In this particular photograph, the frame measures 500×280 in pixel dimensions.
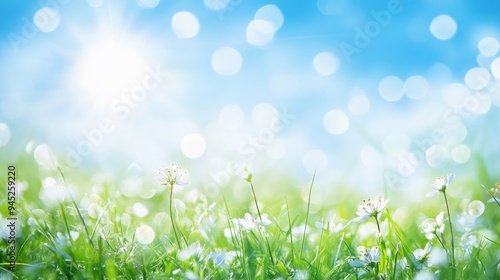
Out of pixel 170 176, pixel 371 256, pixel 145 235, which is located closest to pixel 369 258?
pixel 371 256

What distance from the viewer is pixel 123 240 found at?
6.97 ft

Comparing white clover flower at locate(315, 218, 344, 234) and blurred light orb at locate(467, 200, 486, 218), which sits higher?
white clover flower at locate(315, 218, 344, 234)

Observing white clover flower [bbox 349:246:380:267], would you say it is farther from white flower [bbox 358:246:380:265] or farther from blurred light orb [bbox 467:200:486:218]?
blurred light orb [bbox 467:200:486:218]

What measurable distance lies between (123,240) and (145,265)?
0.21 m

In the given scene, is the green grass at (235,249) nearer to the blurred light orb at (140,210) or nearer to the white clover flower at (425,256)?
the white clover flower at (425,256)

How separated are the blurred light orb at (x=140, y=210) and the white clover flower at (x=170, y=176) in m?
1.06

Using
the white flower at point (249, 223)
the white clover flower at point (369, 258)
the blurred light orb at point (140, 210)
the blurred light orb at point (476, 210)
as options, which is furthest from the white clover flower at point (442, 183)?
the blurred light orb at point (140, 210)

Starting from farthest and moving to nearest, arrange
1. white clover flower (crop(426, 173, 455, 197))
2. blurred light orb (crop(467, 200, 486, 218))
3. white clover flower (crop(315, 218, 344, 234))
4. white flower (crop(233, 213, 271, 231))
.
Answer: blurred light orb (crop(467, 200, 486, 218)) → white clover flower (crop(315, 218, 344, 234)) → white flower (crop(233, 213, 271, 231)) → white clover flower (crop(426, 173, 455, 197))

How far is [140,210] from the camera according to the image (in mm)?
3084

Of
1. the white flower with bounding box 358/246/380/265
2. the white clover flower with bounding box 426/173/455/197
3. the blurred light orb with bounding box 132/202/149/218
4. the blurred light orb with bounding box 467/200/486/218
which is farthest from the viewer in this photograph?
the blurred light orb with bounding box 132/202/149/218

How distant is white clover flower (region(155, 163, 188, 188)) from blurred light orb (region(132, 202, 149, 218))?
106 cm

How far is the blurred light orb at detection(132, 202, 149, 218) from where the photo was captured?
9.89 ft

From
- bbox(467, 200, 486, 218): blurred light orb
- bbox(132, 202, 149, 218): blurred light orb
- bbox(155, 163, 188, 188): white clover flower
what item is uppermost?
bbox(155, 163, 188, 188): white clover flower

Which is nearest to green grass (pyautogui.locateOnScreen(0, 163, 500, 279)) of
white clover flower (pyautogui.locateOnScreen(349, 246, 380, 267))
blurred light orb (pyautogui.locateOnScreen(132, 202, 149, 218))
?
white clover flower (pyautogui.locateOnScreen(349, 246, 380, 267))
